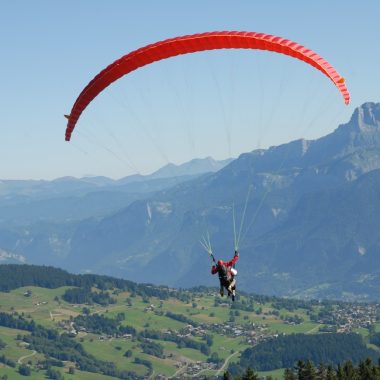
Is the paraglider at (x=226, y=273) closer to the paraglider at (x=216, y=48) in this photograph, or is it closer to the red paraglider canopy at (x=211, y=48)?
the paraglider at (x=216, y=48)

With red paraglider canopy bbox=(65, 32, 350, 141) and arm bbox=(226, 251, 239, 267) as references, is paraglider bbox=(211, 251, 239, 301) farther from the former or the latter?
red paraglider canopy bbox=(65, 32, 350, 141)

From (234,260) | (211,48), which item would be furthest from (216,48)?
(234,260)

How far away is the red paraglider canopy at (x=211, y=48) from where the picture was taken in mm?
48188

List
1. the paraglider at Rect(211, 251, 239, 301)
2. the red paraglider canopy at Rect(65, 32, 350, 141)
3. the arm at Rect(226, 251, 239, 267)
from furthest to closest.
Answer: the paraglider at Rect(211, 251, 239, 301) → the arm at Rect(226, 251, 239, 267) → the red paraglider canopy at Rect(65, 32, 350, 141)

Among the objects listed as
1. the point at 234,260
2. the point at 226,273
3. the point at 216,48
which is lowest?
the point at 226,273

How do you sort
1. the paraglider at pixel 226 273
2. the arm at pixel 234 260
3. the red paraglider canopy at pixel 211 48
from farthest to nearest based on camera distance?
the paraglider at pixel 226 273 < the arm at pixel 234 260 < the red paraglider canopy at pixel 211 48

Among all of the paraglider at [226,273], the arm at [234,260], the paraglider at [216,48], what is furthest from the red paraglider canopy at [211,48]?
the paraglider at [226,273]

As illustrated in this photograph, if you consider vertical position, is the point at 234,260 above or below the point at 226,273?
above

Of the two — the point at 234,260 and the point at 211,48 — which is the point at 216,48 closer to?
the point at 211,48

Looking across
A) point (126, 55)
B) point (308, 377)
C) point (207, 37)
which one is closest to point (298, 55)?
point (207, 37)

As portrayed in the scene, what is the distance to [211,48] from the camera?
162ft

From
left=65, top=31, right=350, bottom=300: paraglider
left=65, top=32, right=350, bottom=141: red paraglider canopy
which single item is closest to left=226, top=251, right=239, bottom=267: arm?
left=65, top=31, right=350, bottom=300: paraglider

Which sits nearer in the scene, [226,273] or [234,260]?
[234,260]

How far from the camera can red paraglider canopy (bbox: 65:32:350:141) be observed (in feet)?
158
